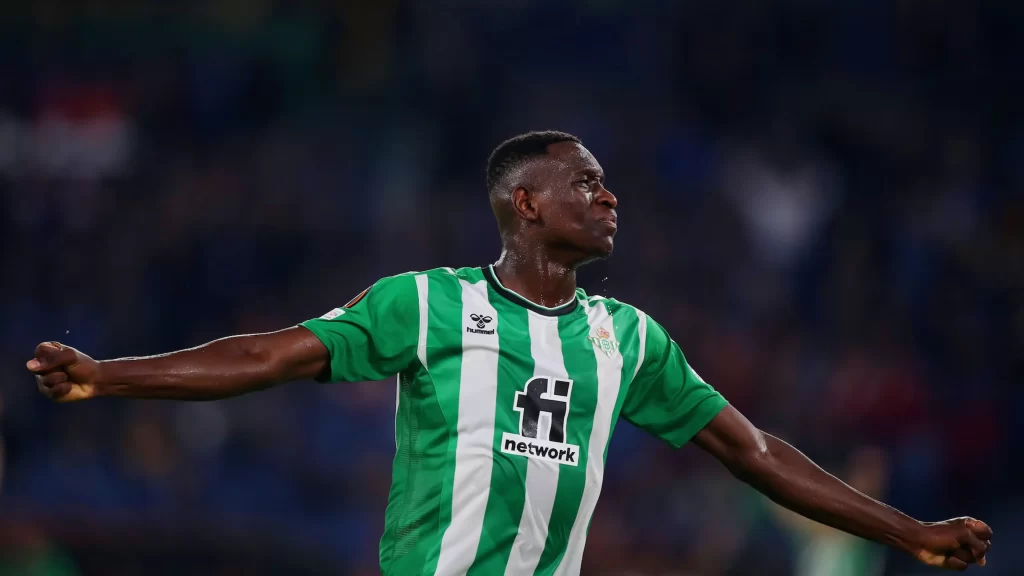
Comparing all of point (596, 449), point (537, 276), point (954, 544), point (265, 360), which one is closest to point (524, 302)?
point (537, 276)

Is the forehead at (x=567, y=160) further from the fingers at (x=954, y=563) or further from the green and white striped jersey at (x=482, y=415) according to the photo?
the fingers at (x=954, y=563)

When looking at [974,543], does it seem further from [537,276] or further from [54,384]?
[54,384]

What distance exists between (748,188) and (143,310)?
5636mm

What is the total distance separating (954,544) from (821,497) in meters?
0.49

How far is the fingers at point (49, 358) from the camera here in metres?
3.00

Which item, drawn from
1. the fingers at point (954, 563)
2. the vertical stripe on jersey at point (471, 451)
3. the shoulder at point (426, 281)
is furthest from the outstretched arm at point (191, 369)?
the fingers at point (954, 563)

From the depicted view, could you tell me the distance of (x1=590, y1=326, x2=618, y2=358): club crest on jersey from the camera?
4062 mm

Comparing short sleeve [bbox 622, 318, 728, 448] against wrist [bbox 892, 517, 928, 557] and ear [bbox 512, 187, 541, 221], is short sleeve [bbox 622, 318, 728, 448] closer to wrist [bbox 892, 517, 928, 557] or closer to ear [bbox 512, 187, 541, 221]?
ear [bbox 512, 187, 541, 221]

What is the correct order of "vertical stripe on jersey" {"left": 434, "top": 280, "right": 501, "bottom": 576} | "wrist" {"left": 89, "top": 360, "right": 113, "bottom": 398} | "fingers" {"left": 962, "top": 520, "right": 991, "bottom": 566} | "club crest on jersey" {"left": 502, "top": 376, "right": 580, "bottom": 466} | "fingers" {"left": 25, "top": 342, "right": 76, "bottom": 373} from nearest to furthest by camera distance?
1. "fingers" {"left": 25, "top": 342, "right": 76, "bottom": 373}
2. "wrist" {"left": 89, "top": 360, "right": 113, "bottom": 398}
3. "vertical stripe on jersey" {"left": 434, "top": 280, "right": 501, "bottom": 576}
4. "club crest on jersey" {"left": 502, "top": 376, "right": 580, "bottom": 466}
5. "fingers" {"left": 962, "top": 520, "right": 991, "bottom": 566}

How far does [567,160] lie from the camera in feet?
14.1

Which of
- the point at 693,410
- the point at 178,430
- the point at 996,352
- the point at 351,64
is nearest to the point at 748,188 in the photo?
the point at 996,352

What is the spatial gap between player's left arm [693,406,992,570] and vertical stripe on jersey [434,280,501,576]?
943 millimetres

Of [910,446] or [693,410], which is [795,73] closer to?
[910,446]

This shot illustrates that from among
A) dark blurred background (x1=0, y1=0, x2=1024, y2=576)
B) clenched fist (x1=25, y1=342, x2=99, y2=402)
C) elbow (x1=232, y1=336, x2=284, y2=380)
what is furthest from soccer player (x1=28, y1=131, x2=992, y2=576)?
dark blurred background (x1=0, y1=0, x2=1024, y2=576)
